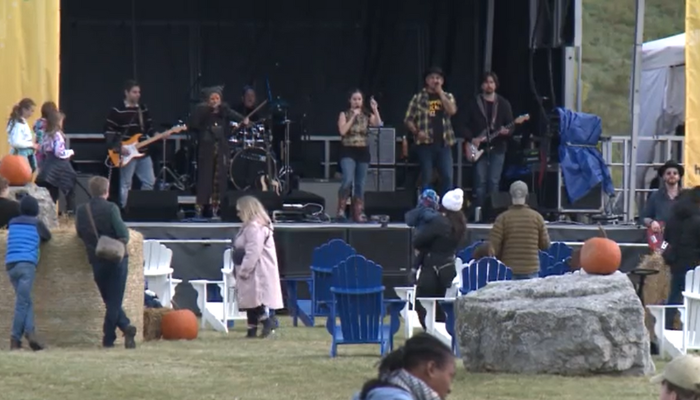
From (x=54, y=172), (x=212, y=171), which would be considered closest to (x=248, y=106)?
(x=212, y=171)

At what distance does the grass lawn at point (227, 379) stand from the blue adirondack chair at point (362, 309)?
0.17 metres

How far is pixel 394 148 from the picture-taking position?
21719 mm

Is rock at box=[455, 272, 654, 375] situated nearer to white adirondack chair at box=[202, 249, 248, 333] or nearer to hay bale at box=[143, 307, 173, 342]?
hay bale at box=[143, 307, 173, 342]

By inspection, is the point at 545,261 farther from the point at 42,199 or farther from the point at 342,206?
the point at 42,199

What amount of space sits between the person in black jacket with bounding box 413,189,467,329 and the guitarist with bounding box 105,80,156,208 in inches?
231

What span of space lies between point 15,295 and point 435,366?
8741 millimetres

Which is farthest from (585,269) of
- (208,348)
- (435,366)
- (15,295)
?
(435,366)

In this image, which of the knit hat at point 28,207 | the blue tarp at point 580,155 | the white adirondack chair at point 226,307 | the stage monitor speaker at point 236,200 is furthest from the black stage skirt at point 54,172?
the blue tarp at point 580,155

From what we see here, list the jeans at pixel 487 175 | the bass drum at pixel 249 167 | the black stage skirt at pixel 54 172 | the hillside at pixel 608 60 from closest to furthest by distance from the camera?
the black stage skirt at pixel 54 172, the jeans at pixel 487 175, the hillside at pixel 608 60, the bass drum at pixel 249 167

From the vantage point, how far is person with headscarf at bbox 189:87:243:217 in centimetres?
1973

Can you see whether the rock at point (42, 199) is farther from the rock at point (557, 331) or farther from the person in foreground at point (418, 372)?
the person in foreground at point (418, 372)

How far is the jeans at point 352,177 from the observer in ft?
63.6

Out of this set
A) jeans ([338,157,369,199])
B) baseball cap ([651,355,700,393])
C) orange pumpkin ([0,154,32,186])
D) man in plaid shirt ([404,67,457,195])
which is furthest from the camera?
jeans ([338,157,369,199])

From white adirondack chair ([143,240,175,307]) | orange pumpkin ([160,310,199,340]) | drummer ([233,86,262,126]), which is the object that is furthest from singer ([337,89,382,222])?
orange pumpkin ([160,310,199,340])
